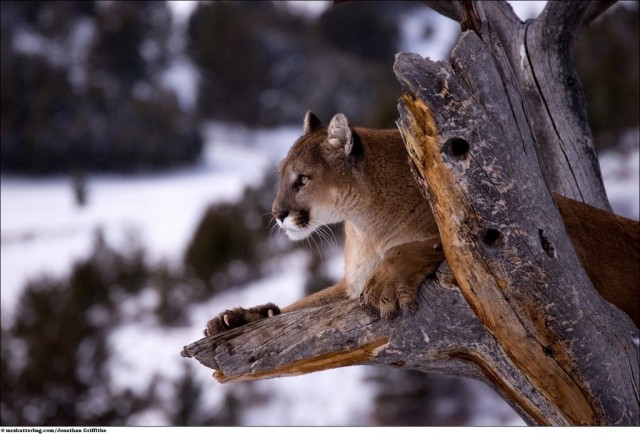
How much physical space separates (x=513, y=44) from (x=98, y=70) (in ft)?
30.7

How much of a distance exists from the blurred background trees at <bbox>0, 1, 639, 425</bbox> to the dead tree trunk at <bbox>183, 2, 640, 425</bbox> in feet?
17.4

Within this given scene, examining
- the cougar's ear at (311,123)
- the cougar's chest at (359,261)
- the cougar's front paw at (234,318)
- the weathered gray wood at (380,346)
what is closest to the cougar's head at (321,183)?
the cougar's chest at (359,261)

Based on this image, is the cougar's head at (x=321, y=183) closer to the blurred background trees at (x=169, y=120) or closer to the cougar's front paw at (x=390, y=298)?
the cougar's front paw at (x=390, y=298)

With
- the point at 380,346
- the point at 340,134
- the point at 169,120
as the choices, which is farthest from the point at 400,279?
the point at 169,120

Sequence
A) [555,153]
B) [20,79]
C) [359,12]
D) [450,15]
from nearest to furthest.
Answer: [555,153], [450,15], [20,79], [359,12]

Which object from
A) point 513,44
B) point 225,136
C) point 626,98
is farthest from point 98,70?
point 513,44

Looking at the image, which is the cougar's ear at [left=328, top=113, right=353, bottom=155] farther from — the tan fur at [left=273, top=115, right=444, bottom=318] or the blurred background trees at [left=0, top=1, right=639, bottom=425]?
the blurred background trees at [left=0, top=1, right=639, bottom=425]

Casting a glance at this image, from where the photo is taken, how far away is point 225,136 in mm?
12547

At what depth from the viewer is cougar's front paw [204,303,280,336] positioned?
351 cm

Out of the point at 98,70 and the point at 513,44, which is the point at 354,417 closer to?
the point at 513,44

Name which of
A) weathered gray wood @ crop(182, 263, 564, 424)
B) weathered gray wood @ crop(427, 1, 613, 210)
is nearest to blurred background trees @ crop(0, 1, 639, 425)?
weathered gray wood @ crop(427, 1, 613, 210)

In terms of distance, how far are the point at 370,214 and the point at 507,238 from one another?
3.20 feet

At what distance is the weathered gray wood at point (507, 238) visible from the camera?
2.64 m

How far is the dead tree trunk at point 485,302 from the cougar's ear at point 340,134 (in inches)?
30.5
